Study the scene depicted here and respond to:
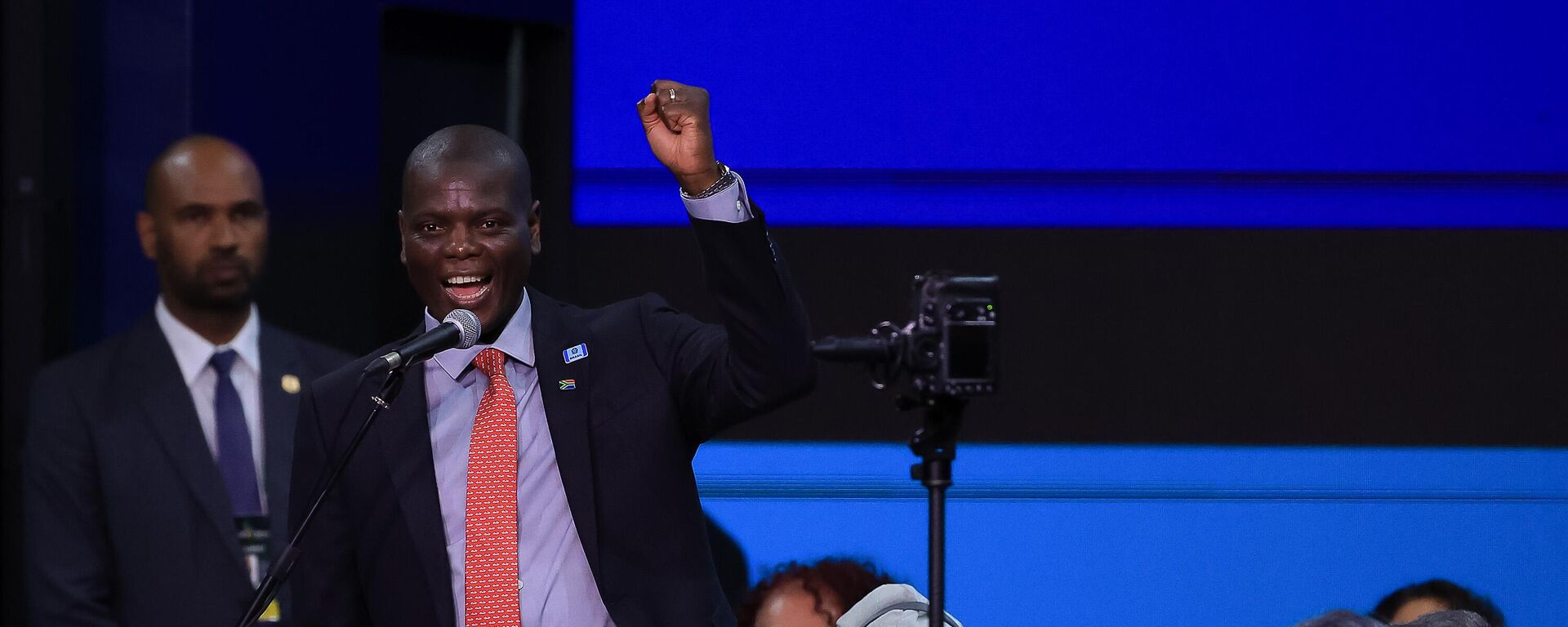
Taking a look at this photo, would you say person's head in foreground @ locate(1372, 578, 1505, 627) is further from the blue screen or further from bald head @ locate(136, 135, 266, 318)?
bald head @ locate(136, 135, 266, 318)

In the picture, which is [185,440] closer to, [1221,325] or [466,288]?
[466,288]

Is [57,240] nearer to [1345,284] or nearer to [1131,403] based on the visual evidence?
[1131,403]

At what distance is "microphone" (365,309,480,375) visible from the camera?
1.76 metres

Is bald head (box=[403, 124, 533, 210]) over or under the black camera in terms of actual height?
over

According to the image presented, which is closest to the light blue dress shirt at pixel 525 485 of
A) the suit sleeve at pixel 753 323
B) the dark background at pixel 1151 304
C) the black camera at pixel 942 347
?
the suit sleeve at pixel 753 323

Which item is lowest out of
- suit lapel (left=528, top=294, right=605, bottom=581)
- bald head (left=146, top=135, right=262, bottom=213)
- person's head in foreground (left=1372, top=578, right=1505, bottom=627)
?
person's head in foreground (left=1372, top=578, right=1505, bottom=627)

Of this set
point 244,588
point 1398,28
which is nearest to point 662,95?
point 244,588

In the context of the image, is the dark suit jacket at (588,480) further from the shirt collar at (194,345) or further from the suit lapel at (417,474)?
the shirt collar at (194,345)

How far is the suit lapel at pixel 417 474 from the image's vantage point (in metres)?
2.07

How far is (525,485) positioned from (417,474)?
14cm

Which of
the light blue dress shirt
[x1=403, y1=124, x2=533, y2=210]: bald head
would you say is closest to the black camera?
the light blue dress shirt

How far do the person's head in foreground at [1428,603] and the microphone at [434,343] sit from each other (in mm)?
2479

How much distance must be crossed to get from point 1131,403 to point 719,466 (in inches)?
40.0

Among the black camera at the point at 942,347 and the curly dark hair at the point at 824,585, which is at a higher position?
the black camera at the point at 942,347
